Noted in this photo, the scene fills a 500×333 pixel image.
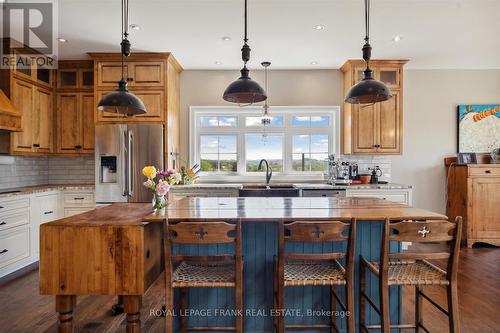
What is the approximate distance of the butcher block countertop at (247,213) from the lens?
1.93 metres

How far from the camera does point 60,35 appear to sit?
3.59 metres

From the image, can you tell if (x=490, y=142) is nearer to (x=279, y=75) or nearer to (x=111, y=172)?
(x=279, y=75)

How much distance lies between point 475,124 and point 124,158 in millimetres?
5546

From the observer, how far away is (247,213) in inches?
80.7

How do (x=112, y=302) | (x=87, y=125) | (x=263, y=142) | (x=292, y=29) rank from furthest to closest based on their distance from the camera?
(x=263, y=142), (x=87, y=125), (x=292, y=29), (x=112, y=302)

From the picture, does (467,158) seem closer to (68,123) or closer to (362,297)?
(362,297)

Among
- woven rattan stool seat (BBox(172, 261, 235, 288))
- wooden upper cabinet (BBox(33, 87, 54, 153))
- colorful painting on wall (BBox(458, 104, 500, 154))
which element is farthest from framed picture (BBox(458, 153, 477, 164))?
wooden upper cabinet (BBox(33, 87, 54, 153))

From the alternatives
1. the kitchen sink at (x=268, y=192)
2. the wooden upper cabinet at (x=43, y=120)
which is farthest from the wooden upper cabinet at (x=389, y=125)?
the wooden upper cabinet at (x=43, y=120)

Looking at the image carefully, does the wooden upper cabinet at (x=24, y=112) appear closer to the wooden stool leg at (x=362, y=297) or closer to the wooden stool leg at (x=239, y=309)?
the wooden stool leg at (x=239, y=309)

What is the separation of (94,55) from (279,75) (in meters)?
2.83

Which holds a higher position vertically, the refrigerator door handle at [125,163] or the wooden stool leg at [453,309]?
the refrigerator door handle at [125,163]

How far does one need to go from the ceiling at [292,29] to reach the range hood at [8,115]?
1019mm

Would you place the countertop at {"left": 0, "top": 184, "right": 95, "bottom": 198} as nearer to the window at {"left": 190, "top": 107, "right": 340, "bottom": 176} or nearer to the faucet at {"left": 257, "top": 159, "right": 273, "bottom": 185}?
the window at {"left": 190, "top": 107, "right": 340, "bottom": 176}

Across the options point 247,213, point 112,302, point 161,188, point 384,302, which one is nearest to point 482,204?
point 384,302
